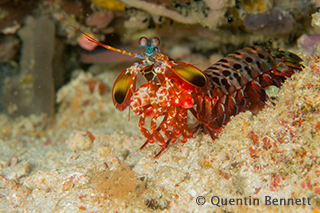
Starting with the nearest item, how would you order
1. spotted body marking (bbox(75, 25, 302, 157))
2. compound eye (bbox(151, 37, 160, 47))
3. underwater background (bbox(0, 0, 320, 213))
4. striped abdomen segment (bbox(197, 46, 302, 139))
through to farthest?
1. underwater background (bbox(0, 0, 320, 213))
2. compound eye (bbox(151, 37, 160, 47))
3. spotted body marking (bbox(75, 25, 302, 157))
4. striped abdomen segment (bbox(197, 46, 302, 139))

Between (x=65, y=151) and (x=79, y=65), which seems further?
(x=79, y=65)

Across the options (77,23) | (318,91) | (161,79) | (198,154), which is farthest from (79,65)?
(318,91)

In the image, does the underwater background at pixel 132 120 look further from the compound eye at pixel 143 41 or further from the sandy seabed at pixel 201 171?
the compound eye at pixel 143 41

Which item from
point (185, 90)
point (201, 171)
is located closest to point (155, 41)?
point (185, 90)

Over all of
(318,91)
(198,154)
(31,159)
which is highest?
(318,91)

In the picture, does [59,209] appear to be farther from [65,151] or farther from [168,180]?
[65,151]

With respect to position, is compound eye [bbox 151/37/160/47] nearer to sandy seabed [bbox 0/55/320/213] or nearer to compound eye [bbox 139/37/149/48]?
compound eye [bbox 139/37/149/48]

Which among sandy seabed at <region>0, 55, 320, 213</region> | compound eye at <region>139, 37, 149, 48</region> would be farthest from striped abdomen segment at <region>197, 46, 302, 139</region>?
compound eye at <region>139, 37, 149, 48</region>
